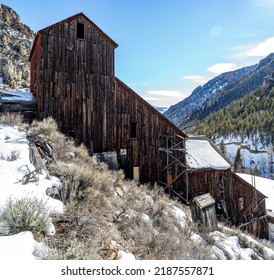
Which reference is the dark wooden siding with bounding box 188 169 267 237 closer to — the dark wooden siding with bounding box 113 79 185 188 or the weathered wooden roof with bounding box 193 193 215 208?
the dark wooden siding with bounding box 113 79 185 188

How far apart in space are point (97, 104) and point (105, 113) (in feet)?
2.63

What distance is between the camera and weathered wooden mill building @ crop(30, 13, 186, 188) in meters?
14.9

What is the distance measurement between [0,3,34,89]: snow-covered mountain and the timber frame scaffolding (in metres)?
33.8

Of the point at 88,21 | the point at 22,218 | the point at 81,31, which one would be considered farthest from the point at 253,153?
the point at 22,218

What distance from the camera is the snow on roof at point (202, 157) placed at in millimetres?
19484

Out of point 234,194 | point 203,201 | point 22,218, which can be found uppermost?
point 22,218

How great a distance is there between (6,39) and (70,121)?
47.3 metres

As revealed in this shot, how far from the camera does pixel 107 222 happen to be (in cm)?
561

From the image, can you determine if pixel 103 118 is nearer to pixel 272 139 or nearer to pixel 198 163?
pixel 198 163

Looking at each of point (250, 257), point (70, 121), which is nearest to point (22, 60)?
point (70, 121)

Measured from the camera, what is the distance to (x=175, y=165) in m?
18.6

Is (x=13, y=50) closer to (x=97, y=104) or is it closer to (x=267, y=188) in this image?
(x=97, y=104)

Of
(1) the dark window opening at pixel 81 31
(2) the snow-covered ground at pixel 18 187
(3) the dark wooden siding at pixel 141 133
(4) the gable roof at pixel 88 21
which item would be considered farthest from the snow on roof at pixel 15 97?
(2) the snow-covered ground at pixel 18 187

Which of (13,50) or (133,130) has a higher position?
(13,50)
